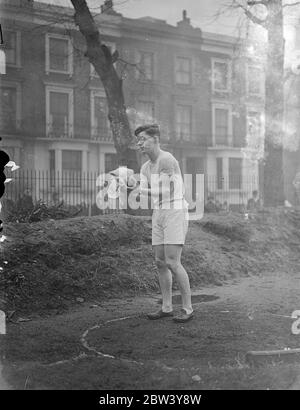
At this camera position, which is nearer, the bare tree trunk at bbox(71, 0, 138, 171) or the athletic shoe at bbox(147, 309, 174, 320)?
the athletic shoe at bbox(147, 309, 174, 320)

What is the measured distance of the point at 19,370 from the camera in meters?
3.12

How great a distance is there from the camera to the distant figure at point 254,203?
6.62m

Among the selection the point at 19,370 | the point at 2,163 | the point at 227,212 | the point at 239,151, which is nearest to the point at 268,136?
the point at 239,151

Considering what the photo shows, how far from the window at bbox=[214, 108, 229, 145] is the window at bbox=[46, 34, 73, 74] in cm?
161

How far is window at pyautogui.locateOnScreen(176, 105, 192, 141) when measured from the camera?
530 cm

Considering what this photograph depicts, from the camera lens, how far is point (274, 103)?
616 cm

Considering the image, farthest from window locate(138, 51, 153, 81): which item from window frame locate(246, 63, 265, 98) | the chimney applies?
window frame locate(246, 63, 265, 98)

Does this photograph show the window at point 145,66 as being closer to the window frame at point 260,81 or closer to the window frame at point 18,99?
the window frame at point 260,81

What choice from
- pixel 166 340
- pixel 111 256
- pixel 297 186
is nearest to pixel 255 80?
pixel 297 186

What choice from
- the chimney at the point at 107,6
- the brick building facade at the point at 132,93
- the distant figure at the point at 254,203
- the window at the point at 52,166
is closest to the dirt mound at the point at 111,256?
the distant figure at the point at 254,203

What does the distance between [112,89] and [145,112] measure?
544mm

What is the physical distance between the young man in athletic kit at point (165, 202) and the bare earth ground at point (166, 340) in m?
0.42

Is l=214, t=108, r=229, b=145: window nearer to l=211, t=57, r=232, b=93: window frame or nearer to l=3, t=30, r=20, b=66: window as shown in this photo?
l=211, t=57, r=232, b=93: window frame

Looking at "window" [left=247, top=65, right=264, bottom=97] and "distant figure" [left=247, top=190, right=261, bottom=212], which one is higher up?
"window" [left=247, top=65, right=264, bottom=97]
